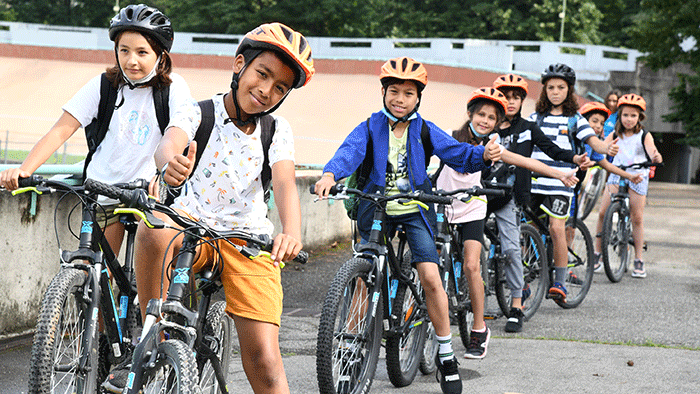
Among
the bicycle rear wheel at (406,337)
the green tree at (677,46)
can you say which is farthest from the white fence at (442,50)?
the bicycle rear wheel at (406,337)

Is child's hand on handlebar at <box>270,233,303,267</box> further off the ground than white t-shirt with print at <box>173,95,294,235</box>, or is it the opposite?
white t-shirt with print at <box>173,95,294,235</box>

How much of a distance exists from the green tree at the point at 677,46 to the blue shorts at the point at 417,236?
2534 centimetres

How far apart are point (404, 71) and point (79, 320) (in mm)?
2316

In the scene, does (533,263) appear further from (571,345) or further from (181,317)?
(181,317)

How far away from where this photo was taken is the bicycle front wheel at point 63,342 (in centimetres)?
364

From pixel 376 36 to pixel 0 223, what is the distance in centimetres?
4926

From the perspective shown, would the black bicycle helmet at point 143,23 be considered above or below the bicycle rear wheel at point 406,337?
above

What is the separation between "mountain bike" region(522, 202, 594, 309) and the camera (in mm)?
8258

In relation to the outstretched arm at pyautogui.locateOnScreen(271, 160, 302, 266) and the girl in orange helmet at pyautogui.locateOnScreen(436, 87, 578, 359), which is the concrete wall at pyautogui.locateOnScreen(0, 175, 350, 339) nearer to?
the girl in orange helmet at pyautogui.locateOnScreen(436, 87, 578, 359)

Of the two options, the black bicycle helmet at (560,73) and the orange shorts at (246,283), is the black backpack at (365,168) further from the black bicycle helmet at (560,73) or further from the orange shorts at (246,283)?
the black bicycle helmet at (560,73)

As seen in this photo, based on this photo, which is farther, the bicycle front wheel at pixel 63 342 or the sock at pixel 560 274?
the sock at pixel 560 274

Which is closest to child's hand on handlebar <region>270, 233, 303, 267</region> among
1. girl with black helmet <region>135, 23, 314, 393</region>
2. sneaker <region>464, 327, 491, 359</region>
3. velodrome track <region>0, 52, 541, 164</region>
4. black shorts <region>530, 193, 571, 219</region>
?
girl with black helmet <region>135, 23, 314, 393</region>

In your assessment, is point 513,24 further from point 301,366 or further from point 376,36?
point 301,366

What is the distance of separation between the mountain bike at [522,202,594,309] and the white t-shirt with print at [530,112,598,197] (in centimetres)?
28
